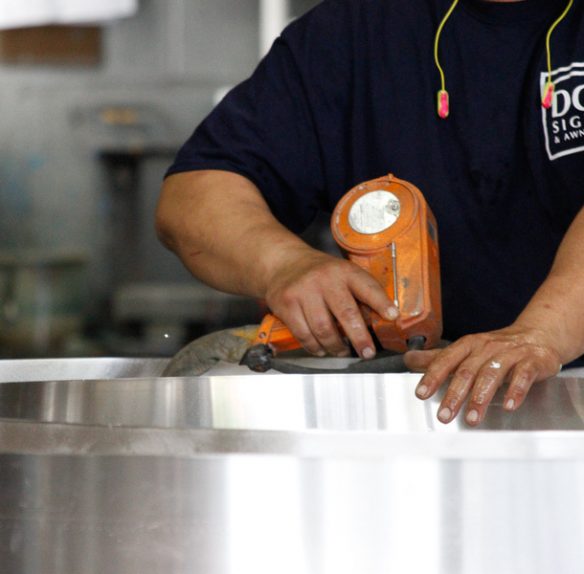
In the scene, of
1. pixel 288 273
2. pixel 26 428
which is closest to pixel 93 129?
pixel 288 273

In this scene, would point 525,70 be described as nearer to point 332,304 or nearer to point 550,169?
point 550,169

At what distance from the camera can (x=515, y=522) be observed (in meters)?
0.66

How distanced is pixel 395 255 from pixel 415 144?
29 centimetres

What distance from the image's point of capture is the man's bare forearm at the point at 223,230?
123cm

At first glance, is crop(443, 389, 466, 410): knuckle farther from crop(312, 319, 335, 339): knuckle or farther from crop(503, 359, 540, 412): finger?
crop(312, 319, 335, 339): knuckle

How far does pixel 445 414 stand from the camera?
35.2 inches

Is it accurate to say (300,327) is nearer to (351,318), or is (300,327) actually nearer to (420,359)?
(351,318)

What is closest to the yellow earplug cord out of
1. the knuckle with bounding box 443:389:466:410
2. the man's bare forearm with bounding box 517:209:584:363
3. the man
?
the man

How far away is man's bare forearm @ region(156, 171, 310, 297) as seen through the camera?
1.23 metres

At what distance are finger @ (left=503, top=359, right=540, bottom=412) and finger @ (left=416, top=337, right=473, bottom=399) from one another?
0.05 m

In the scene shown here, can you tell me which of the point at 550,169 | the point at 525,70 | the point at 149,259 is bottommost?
the point at 149,259

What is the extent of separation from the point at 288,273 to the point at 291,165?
0.27 meters

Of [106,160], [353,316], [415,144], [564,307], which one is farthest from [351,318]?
[106,160]

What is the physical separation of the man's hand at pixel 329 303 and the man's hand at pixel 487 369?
133 millimetres
